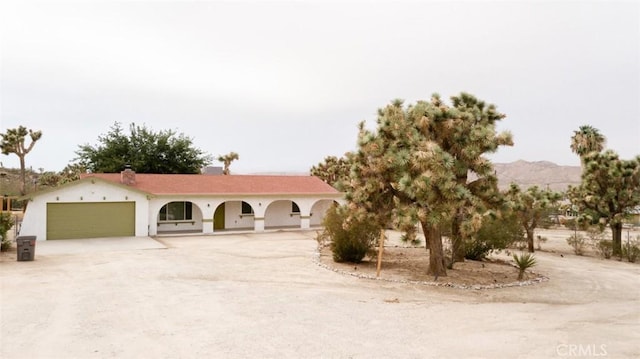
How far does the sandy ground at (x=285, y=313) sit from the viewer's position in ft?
25.8

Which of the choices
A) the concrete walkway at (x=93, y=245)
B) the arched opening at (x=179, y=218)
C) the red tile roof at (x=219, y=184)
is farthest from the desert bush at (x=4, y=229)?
the arched opening at (x=179, y=218)

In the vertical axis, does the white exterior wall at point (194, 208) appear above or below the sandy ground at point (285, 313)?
above

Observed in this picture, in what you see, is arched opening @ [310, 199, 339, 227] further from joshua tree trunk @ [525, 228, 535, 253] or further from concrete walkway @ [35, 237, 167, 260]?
joshua tree trunk @ [525, 228, 535, 253]

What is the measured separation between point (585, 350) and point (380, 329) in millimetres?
3829

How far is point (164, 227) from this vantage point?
29375mm

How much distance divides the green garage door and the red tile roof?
1.88 metres

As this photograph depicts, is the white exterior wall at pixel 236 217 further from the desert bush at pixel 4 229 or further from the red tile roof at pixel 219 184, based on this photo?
the desert bush at pixel 4 229

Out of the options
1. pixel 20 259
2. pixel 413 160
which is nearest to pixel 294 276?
pixel 413 160

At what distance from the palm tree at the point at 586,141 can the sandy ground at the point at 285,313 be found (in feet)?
99.2

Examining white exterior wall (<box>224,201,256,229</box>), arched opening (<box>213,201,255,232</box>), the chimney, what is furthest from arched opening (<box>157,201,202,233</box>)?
the chimney

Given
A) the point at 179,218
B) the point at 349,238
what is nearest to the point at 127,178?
the point at 179,218

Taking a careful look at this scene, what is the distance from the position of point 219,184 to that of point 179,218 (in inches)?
145

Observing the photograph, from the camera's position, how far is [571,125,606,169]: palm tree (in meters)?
43.9

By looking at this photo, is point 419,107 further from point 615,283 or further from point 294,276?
point 615,283
